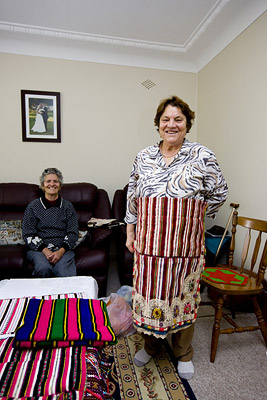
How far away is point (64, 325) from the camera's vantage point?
32.1 inches

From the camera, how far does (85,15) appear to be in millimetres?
2570

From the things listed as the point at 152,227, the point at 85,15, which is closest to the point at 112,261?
the point at 152,227

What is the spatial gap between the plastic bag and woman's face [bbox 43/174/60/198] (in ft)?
3.51

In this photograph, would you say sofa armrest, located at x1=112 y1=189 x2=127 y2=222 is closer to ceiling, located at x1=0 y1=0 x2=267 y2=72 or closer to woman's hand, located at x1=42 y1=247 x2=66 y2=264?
woman's hand, located at x1=42 y1=247 x2=66 y2=264

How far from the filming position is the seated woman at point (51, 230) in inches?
87.0

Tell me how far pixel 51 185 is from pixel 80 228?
64 cm

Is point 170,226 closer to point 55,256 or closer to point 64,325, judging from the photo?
point 64,325

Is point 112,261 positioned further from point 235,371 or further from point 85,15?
point 85,15

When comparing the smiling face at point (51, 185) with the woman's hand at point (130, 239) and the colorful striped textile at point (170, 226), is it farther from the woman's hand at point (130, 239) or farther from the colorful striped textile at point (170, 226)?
the colorful striped textile at point (170, 226)

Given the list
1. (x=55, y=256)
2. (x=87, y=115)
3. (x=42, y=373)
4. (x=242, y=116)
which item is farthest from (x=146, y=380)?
(x=87, y=115)

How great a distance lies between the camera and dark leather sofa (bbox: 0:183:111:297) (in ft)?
7.16

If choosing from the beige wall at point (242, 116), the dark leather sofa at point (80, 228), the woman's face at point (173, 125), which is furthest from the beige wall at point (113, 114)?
the woman's face at point (173, 125)

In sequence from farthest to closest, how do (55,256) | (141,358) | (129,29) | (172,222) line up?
1. (129,29)
2. (55,256)
3. (141,358)
4. (172,222)

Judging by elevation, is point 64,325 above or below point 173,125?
below
